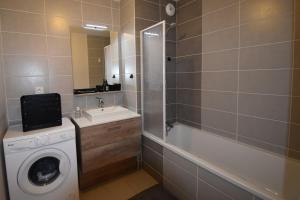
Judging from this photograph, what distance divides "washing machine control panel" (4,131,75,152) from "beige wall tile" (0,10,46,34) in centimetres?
126

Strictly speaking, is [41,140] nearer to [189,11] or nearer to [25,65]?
[25,65]

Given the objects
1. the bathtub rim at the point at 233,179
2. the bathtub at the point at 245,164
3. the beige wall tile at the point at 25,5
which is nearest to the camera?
the bathtub rim at the point at 233,179

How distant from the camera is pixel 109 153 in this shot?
2131 mm

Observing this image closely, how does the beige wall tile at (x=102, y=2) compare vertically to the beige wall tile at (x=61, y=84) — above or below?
above

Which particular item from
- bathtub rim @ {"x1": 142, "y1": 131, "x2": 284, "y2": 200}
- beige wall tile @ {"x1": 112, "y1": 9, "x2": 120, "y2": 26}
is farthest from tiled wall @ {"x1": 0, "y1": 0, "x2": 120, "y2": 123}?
bathtub rim @ {"x1": 142, "y1": 131, "x2": 284, "y2": 200}

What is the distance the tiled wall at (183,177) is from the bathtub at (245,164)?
0.06m

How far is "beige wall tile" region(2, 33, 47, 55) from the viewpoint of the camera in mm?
1935

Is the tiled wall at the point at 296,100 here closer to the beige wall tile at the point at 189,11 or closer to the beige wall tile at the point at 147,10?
the beige wall tile at the point at 189,11

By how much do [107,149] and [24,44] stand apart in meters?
1.55

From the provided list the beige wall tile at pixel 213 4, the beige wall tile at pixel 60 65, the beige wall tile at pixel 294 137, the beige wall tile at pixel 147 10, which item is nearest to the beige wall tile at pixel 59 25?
the beige wall tile at pixel 60 65

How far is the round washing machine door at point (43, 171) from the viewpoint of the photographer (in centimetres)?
161

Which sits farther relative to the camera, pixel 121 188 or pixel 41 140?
pixel 121 188

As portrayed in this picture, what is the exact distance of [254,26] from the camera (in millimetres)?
1759

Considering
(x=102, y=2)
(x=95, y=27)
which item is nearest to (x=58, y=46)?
(x=95, y=27)
